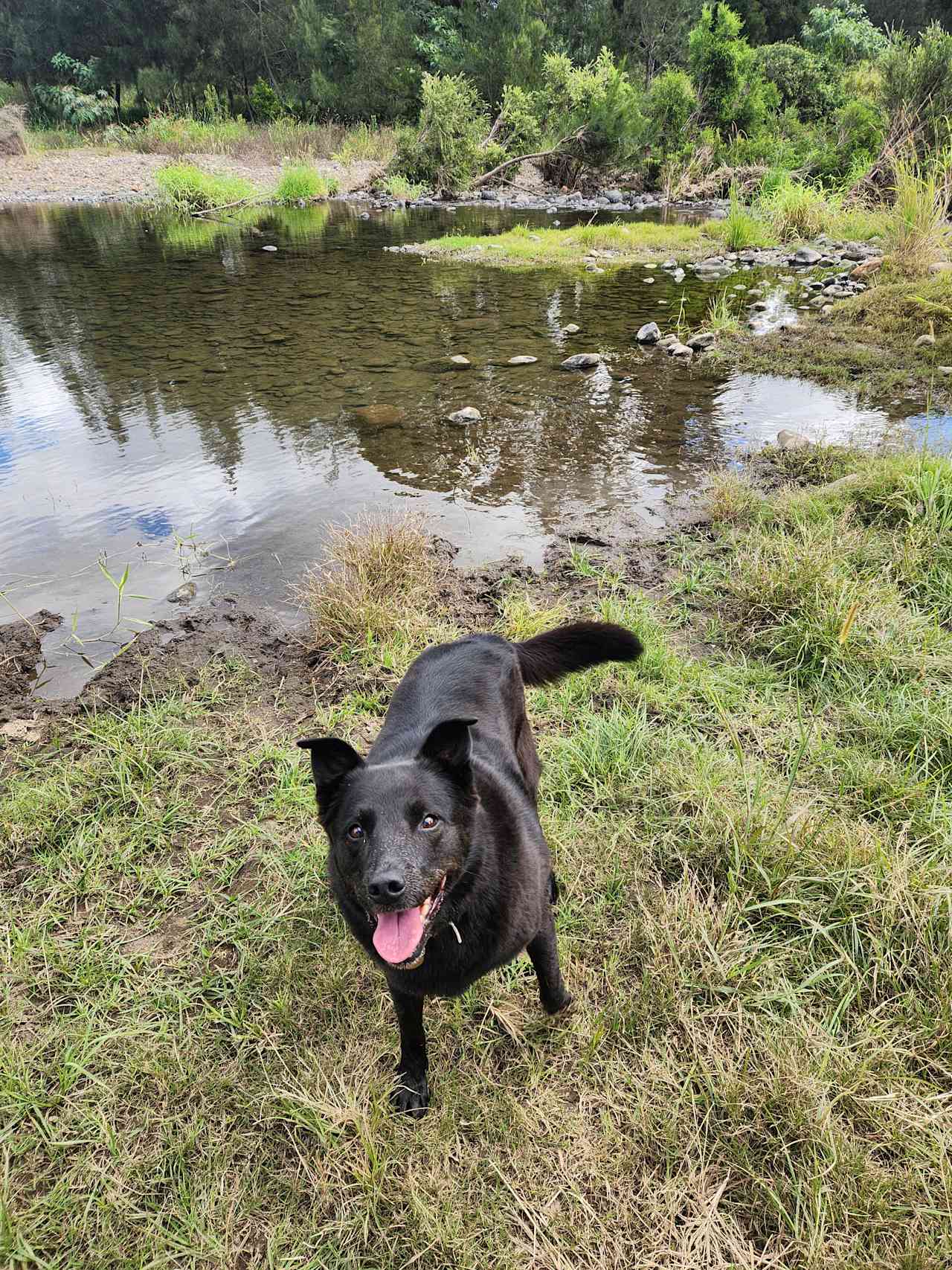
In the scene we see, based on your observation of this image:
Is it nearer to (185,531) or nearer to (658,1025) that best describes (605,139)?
(185,531)

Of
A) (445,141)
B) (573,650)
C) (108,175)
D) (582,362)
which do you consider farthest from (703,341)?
(108,175)

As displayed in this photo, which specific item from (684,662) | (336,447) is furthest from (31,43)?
(684,662)

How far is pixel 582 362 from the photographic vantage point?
8000mm

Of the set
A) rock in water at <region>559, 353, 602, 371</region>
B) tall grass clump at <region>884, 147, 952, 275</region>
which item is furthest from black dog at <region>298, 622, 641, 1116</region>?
tall grass clump at <region>884, 147, 952, 275</region>

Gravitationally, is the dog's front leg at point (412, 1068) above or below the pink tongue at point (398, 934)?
below

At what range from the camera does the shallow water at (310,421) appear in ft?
16.5

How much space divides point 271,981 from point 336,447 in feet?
17.1

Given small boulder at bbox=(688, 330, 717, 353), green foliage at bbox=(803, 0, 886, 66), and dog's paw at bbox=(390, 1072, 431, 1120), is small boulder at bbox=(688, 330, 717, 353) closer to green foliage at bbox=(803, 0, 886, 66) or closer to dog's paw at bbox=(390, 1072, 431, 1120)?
dog's paw at bbox=(390, 1072, 431, 1120)

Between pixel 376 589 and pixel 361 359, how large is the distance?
217 inches

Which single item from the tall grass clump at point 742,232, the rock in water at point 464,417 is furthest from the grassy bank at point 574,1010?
the tall grass clump at point 742,232

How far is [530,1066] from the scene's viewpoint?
1982 mm

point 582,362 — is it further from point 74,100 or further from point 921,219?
point 74,100

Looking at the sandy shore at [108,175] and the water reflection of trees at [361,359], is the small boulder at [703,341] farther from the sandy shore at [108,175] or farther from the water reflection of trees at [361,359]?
the sandy shore at [108,175]

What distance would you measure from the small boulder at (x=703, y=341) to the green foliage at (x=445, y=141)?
1778 cm
